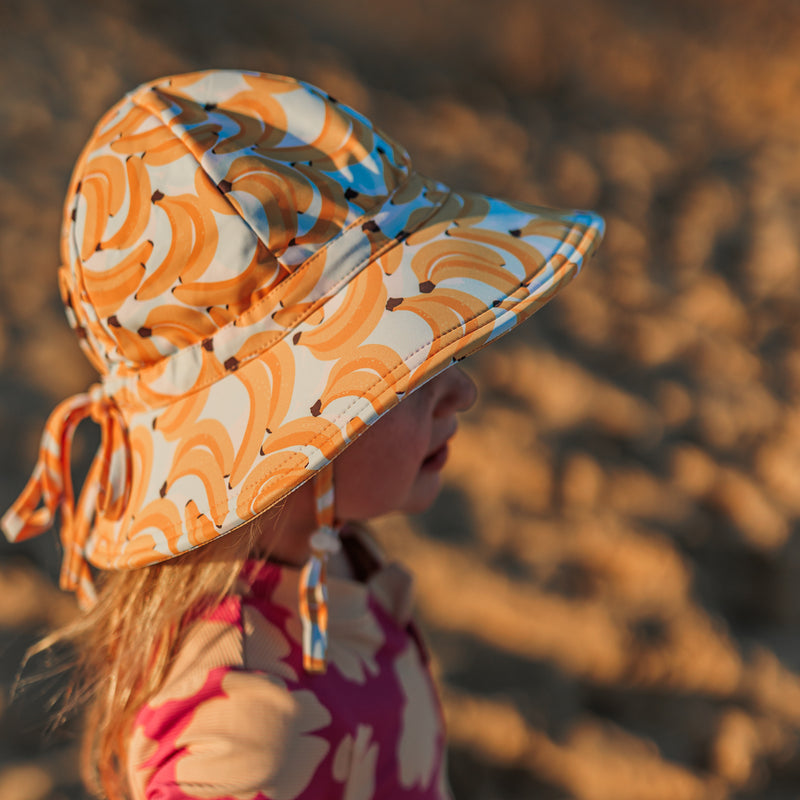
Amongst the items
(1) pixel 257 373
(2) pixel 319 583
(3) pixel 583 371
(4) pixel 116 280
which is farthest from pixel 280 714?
(3) pixel 583 371

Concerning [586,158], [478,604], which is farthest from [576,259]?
[586,158]

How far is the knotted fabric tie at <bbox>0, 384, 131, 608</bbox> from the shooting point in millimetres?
877

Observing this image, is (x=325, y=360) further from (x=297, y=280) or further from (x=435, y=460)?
(x=435, y=460)

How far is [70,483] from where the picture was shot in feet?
3.17

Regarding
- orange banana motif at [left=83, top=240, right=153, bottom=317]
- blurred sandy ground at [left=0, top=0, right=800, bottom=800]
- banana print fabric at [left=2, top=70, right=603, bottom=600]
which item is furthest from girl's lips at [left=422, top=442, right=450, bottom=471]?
blurred sandy ground at [left=0, top=0, right=800, bottom=800]

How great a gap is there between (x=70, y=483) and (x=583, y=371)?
1599 millimetres

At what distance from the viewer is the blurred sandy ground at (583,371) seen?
1.72 meters

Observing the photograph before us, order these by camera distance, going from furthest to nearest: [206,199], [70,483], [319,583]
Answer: [70,483]
[319,583]
[206,199]

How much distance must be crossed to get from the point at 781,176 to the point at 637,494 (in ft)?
4.90

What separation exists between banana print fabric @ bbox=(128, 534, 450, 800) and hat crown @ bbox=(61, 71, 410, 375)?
1.05ft

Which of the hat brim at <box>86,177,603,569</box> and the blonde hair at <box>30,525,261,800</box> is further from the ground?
the hat brim at <box>86,177,603,569</box>

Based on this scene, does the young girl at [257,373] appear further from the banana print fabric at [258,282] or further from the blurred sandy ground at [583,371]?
the blurred sandy ground at [583,371]

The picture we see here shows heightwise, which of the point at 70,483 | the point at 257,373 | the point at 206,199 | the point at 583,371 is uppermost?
the point at 206,199

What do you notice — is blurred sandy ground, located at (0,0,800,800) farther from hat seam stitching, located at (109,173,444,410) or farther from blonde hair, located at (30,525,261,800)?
hat seam stitching, located at (109,173,444,410)
